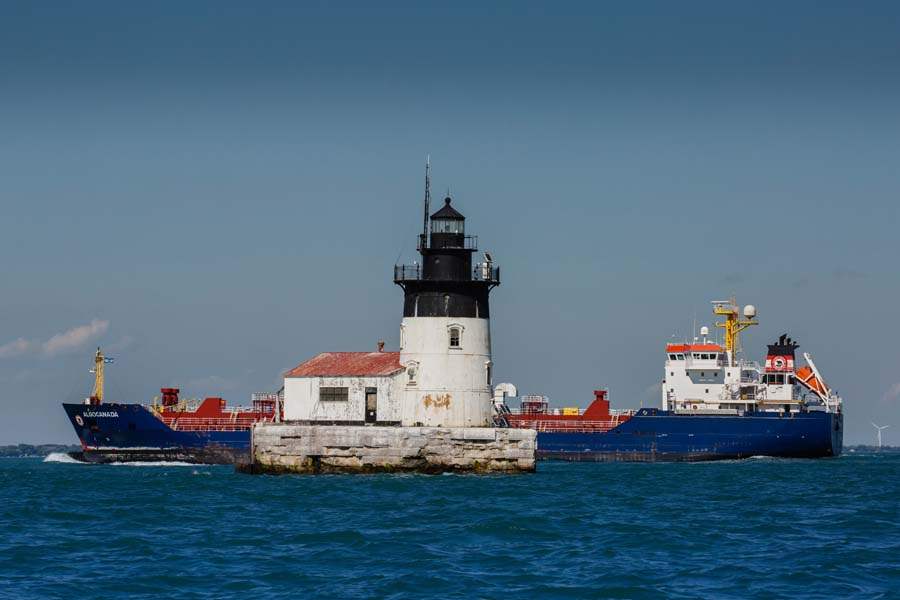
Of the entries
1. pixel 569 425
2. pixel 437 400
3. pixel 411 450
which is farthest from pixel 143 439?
pixel 411 450

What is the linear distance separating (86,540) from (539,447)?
43256 mm

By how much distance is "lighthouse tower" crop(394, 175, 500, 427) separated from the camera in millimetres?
45281

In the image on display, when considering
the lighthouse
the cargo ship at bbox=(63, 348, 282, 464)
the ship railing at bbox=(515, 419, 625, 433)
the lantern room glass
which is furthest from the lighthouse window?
the ship railing at bbox=(515, 419, 625, 433)

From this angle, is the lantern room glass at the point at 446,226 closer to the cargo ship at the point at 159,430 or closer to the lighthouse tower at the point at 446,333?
the lighthouse tower at the point at 446,333

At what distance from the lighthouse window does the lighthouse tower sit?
231 cm

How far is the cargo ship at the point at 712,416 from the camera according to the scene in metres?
70.4

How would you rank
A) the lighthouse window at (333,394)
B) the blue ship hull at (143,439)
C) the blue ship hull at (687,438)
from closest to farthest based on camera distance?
the lighthouse window at (333,394)
the blue ship hull at (143,439)
the blue ship hull at (687,438)

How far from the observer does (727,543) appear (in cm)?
2944

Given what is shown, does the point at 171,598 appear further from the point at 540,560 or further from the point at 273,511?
the point at 273,511

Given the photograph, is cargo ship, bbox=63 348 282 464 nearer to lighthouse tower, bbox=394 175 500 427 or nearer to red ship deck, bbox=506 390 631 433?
red ship deck, bbox=506 390 631 433

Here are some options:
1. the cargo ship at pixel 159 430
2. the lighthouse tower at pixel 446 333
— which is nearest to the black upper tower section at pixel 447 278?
the lighthouse tower at pixel 446 333

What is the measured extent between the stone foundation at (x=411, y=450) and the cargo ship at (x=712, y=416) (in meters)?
24.8

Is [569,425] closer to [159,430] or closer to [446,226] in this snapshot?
[159,430]

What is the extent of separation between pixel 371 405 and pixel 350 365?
2.45 metres
